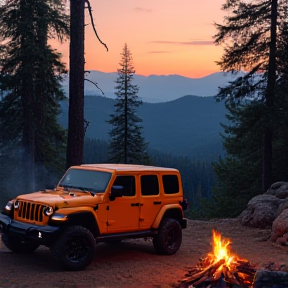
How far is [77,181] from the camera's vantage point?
10984 millimetres

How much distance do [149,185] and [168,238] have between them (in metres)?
1.33

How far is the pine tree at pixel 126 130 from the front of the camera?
42594 mm

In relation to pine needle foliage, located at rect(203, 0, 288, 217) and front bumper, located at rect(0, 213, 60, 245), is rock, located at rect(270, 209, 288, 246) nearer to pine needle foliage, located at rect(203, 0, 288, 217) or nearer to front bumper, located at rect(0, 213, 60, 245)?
front bumper, located at rect(0, 213, 60, 245)

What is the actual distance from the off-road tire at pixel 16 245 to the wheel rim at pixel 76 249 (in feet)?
4.61

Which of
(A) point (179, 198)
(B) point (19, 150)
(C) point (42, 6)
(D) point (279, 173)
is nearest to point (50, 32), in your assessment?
(C) point (42, 6)

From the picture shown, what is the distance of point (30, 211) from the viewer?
32.4 feet

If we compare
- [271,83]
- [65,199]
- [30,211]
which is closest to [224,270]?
[65,199]

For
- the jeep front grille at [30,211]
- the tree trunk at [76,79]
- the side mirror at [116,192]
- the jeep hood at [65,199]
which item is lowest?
the jeep front grille at [30,211]

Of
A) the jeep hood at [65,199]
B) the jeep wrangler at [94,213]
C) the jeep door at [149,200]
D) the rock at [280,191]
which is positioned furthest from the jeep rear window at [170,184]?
the rock at [280,191]

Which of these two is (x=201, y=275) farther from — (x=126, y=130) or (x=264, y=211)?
(x=126, y=130)

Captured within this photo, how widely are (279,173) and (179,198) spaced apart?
2305cm

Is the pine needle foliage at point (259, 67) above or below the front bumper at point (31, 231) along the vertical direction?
above

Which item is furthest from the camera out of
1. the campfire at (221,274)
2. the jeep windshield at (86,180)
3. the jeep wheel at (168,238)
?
the jeep wheel at (168,238)

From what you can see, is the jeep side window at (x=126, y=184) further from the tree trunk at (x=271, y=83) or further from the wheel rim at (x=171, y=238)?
the tree trunk at (x=271, y=83)
